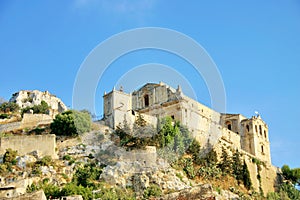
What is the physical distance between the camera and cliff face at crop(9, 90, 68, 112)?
80812mm

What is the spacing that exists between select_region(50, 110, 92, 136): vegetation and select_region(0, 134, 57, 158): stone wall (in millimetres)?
2622

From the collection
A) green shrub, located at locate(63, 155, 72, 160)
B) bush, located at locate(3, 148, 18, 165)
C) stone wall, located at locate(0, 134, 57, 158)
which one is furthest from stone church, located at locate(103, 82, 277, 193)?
bush, located at locate(3, 148, 18, 165)

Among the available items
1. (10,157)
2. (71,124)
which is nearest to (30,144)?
(10,157)

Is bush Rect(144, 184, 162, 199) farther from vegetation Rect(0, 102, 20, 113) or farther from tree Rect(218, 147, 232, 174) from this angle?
vegetation Rect(0, 102, 20, 113)

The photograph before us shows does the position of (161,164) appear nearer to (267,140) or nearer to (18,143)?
(18,143)

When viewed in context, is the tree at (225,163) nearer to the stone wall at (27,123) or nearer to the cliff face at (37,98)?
the stone wall at (27,123)

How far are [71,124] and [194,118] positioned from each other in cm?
1304

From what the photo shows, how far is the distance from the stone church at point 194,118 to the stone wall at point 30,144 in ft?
20.7

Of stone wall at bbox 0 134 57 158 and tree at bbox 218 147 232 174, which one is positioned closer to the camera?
stone wall at bbox 0 134 57 158

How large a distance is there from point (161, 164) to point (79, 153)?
6.79 metres

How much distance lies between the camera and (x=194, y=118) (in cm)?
5272

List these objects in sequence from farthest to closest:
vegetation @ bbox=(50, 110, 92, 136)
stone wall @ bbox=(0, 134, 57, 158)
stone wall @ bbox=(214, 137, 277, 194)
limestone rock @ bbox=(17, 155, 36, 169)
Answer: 1. stone wall @ bbox=(214, 137, 277, 194)
2. vegetation @ bbox=(50, 110, 92, 136)
3. stone wall @ bbox=(0, 134, 57, 158)
4. limestone rock @ bbox=(17, 155, 36, 169)

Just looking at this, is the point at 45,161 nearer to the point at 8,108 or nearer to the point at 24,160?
the point at 24,160

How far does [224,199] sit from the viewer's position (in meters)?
43.2
